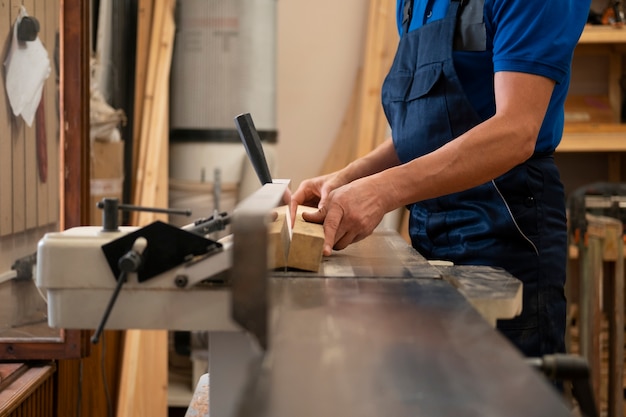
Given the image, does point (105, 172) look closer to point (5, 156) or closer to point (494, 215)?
point (5, 156)

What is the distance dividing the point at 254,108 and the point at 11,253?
5.05 ft

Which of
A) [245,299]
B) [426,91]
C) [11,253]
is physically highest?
[426,91]

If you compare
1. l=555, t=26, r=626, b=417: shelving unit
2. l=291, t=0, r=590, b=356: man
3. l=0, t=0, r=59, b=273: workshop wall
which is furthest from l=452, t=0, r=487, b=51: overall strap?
l=555, t=26, r=626, b=417: shelving unit

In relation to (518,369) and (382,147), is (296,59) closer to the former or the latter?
(382,147)

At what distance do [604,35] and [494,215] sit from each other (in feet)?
6.18

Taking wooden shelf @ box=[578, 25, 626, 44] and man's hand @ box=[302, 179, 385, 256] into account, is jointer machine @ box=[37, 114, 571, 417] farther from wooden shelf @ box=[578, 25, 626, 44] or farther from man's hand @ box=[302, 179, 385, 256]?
wooden shelf @ box=[578, 25, 626, 44]

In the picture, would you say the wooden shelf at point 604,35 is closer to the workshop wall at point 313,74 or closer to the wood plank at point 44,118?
the workshop wall at point 313,74

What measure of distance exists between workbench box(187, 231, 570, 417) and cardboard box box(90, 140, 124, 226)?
5.31 feet

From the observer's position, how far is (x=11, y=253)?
74.6 inches

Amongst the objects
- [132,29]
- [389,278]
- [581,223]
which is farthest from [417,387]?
[132,29]

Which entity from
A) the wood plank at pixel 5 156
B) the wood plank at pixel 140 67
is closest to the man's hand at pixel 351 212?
the wood plank at pixel 5 156

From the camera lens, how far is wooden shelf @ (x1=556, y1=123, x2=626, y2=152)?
304 centimetres

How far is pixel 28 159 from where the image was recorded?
1.96 meters

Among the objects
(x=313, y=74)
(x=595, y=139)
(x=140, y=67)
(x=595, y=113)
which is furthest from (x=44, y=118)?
(x=595, y=113)
